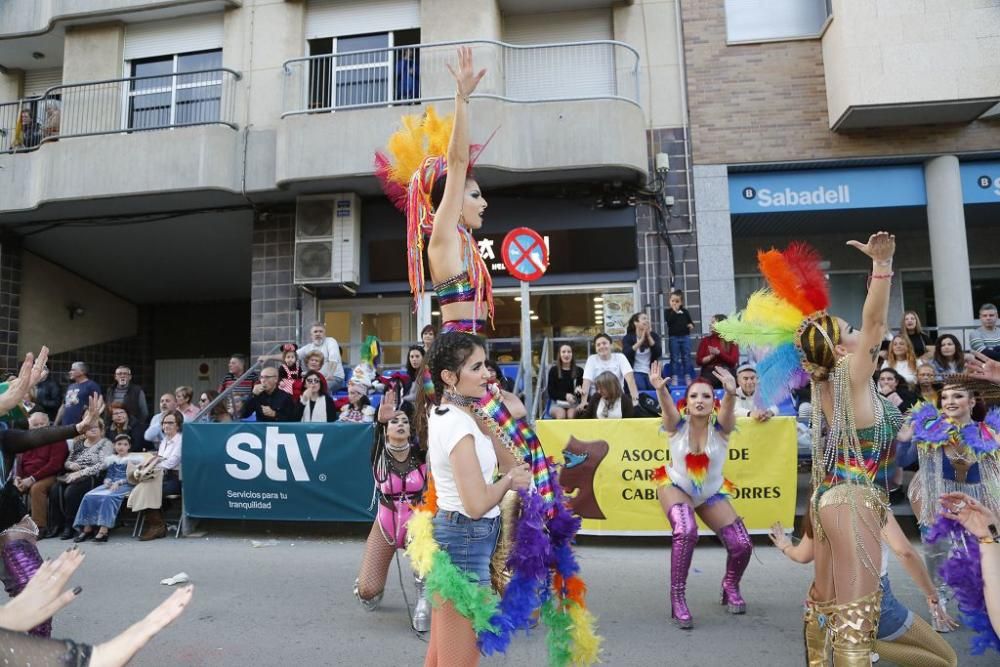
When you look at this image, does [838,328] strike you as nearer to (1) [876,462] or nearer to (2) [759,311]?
(2) [759,311]

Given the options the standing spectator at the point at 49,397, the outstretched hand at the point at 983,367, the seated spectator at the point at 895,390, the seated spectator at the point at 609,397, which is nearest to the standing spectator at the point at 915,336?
the seated spectator at the point at 895,390

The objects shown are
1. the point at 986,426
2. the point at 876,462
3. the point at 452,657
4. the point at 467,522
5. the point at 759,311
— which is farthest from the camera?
the point at 986,426

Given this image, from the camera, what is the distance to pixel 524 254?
7.63 metres

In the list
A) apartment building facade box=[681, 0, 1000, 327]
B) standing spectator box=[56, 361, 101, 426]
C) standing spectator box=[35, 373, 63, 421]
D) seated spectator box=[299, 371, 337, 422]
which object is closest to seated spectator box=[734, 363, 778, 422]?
apartment building facade box=[681, 0, 1000, 327]

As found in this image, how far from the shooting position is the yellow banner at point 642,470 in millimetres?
6930

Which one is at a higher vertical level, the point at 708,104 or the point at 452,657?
the point at 708,104

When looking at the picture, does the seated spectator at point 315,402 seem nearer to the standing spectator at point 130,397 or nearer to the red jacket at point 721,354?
the standing spectator at point 130,397

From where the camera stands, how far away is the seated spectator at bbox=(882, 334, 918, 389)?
8.01 metres

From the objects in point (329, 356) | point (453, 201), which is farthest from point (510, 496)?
point (329, 356)

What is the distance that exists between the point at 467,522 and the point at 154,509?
669cm

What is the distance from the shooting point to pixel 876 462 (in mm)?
3109

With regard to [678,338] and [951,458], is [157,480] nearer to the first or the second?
[678,338]

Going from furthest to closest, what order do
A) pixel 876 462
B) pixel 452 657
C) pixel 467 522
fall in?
pixel 876 462 → pixel 467 522 → pixel 452 657

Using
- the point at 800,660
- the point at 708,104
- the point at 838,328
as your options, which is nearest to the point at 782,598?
the point at 800,660
